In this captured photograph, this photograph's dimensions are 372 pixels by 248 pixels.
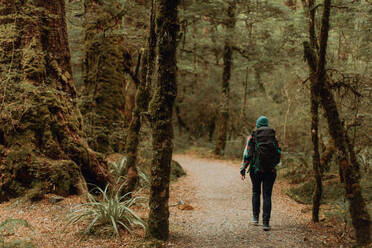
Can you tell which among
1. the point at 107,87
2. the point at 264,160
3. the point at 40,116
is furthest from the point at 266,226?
the point at 107,87

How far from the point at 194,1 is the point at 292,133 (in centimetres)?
836

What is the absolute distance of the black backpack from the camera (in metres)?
5.14

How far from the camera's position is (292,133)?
15.3 meters

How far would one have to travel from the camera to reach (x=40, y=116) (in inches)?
238

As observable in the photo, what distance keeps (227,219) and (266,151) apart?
1.93 m

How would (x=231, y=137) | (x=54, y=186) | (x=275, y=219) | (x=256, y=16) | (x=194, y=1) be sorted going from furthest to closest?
(x=231, y=137), (x=256, y=16), (x=194, y=1), (x=275, y=219), (x=54, y=186)

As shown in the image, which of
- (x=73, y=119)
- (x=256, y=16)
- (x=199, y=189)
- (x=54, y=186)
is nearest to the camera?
(x=54, y=186)

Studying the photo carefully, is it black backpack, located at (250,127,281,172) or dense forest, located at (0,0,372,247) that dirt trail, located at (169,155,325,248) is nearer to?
dense forest, located at (0,0,372,247)

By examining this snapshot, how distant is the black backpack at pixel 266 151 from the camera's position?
514 centimetres

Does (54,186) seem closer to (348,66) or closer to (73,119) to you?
(73,119)

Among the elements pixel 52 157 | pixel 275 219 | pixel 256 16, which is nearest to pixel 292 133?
pixel 256 16

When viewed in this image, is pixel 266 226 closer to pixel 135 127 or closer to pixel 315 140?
pixel 315 140

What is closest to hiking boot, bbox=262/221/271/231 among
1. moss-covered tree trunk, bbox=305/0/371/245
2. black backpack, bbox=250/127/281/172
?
black backpack, bbox=250/127/281/172

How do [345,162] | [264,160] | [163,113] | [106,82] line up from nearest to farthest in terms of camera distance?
[163,113]
[345,162]
[264,160]
[106,82]
